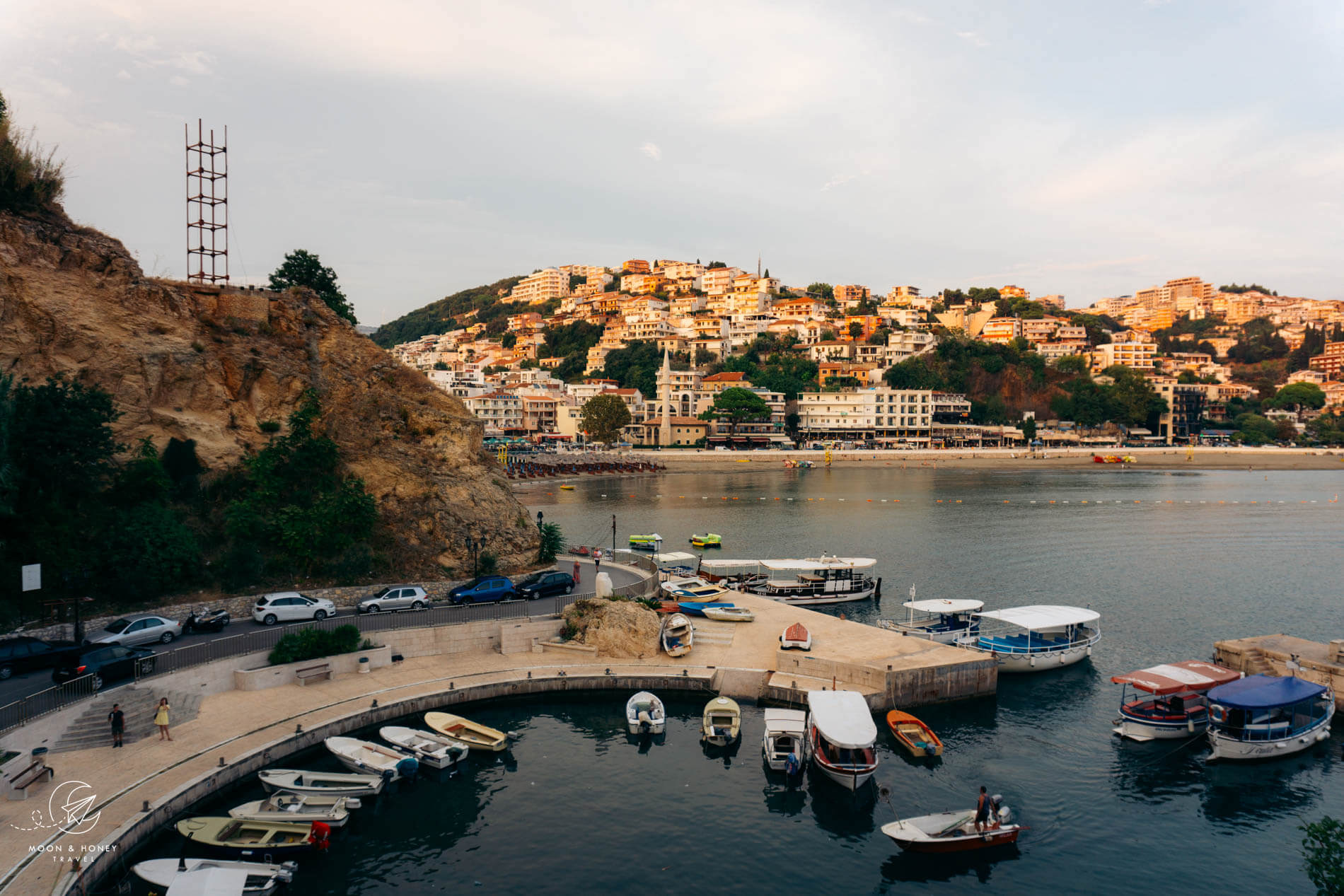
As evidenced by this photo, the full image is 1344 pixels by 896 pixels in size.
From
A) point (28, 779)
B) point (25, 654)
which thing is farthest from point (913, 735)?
point (25, 654)

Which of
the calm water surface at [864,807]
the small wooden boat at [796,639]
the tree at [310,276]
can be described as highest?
the tree at [310,276]

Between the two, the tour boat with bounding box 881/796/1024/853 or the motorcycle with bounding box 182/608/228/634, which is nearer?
the tour boat with bounding box 881/796/1024/853

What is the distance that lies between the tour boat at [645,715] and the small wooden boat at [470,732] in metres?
3.13

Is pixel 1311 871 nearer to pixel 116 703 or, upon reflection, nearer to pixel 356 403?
pixel 116 703

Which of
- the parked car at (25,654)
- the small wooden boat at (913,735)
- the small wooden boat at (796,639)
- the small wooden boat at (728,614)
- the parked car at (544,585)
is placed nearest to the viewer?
the parked car at (25,654)

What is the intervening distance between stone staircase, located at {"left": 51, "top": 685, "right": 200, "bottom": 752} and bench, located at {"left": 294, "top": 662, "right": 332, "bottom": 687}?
8.06ft

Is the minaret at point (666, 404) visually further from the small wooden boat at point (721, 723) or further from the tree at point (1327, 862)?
the tree at point (1327, 862)

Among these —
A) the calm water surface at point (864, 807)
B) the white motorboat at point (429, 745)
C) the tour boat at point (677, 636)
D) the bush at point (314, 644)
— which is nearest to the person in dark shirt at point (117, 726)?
the calm water surface at point (864, 807)

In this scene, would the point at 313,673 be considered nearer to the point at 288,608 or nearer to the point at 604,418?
the point at 288,608

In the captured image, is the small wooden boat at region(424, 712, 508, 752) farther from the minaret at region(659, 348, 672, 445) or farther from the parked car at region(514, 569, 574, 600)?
the minaret at region(659, 348, 672, 445)

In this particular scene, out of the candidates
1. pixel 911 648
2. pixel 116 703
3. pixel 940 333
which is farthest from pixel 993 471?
pixel 116 703

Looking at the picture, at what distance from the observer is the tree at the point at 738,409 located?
4592 inches

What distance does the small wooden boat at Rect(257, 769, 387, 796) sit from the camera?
50.2 feet

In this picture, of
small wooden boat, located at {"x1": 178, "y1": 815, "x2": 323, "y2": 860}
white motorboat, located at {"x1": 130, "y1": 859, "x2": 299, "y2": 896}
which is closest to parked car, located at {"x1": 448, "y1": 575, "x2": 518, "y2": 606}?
small wooden boat, located at {"x1": 178, "y1": 815, "x2": 323, "y2": 860}
